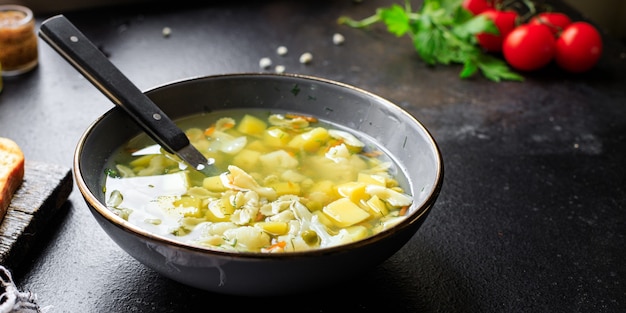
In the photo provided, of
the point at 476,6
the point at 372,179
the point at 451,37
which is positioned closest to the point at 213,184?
the point at 372,179

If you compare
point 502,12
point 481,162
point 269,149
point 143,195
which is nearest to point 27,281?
point 143,195

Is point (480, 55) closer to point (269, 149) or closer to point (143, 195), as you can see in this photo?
point (269, 149)

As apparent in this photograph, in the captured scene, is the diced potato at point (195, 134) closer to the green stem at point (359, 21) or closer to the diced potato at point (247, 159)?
the diced potato at point (247, 159)

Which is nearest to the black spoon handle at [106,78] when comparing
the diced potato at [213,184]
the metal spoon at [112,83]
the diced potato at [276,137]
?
the metal spoon at [112,83]

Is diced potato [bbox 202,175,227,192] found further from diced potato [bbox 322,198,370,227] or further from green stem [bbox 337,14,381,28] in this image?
green stem [bbox 337,14,381,28]

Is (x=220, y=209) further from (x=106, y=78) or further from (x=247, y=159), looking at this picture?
(x=106, y=78)

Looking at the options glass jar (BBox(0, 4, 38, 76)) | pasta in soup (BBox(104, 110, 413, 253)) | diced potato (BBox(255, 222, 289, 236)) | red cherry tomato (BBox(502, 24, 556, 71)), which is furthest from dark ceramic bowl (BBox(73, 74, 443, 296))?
red cherry tomato (BBox(502, 24, 556, 71))
